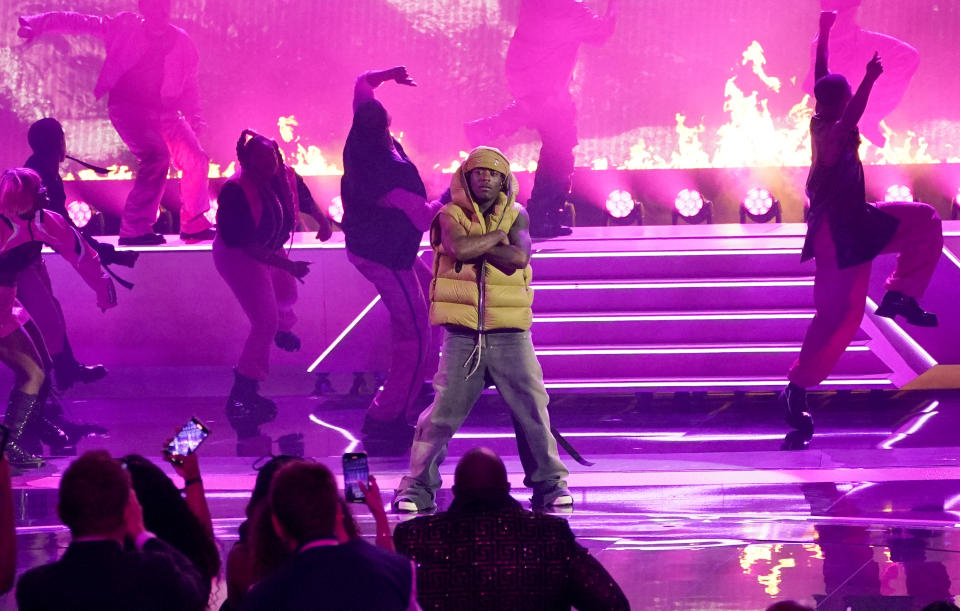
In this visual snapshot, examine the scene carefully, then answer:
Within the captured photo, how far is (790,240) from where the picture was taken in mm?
11086

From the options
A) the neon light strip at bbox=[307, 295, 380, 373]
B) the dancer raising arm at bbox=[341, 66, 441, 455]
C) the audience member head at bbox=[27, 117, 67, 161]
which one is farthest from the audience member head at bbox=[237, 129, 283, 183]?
the neon light strip at bbox=[307, 295, 380, 373]

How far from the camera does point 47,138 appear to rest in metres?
9.55

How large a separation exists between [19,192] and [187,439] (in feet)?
15.5

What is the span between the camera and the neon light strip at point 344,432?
8534 millimetres

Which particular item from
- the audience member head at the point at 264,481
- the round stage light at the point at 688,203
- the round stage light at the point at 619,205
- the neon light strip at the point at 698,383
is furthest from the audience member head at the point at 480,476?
the round stage light at the point at 688,203

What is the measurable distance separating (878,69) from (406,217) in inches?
107

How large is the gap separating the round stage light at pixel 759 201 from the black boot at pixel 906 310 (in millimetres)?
3559

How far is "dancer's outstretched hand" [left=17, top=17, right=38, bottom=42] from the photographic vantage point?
460 inches

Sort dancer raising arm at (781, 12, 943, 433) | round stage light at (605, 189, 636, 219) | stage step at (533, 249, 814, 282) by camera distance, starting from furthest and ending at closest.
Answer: round stage light at (605, 189, 636, 219) → stage step at (533, 249, 814, 282) → dancer raising arm at (781, 12, 943, 433)

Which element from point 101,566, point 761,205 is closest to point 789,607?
point 101,566

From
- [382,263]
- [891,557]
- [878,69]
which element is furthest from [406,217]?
[891,557]

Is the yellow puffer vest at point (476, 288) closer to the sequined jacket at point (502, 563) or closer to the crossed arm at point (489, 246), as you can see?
the crossed arm at point (489, 246)

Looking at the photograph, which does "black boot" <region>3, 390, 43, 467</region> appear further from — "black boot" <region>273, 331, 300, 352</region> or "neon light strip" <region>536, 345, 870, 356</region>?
"neon light strip" <region>536, 345, 870, 356</region>

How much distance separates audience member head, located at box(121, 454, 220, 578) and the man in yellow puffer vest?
2780 mm
